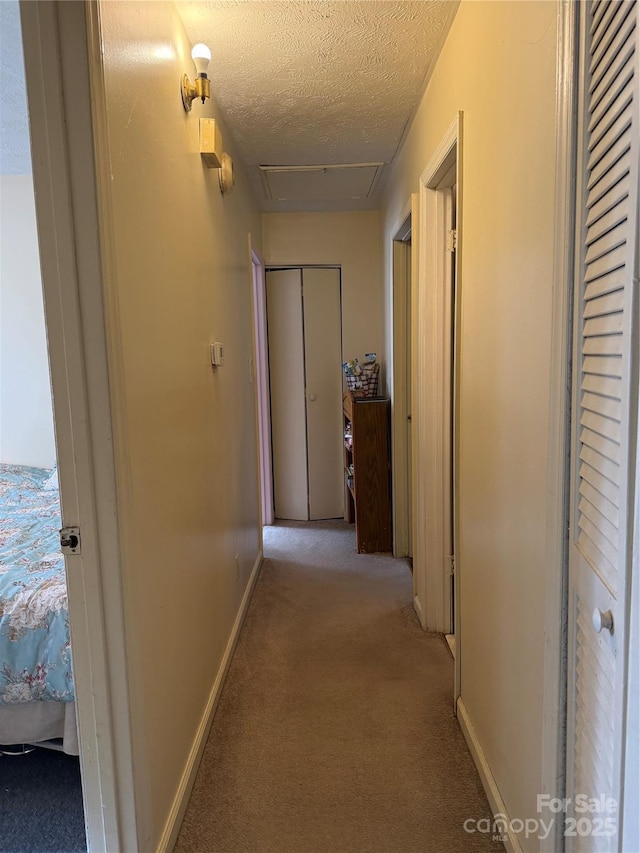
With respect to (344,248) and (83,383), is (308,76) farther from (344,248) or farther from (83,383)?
(344,248)

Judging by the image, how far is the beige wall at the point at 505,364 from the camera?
1.16m

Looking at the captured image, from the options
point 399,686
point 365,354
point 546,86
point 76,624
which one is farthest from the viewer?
point 365,354

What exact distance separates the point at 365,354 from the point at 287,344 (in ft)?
1.98

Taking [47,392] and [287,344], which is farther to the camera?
[287,344]

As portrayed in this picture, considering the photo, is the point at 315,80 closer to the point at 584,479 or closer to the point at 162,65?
the point at 162,65

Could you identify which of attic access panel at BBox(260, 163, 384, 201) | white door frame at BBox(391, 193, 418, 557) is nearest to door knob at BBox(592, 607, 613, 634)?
white door frame at BBox(391, 193, 418, 557)

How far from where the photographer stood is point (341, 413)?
14.5ft

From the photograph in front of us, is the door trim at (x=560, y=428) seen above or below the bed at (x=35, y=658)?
above

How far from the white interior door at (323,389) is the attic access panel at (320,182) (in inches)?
24.5

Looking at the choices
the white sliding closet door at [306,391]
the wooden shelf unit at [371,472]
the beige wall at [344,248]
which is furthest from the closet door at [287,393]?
the wooden shelf unit at [371,472]

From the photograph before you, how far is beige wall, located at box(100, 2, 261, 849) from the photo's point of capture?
1.24 meters

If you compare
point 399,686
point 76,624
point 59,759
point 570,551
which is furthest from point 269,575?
point 570,551

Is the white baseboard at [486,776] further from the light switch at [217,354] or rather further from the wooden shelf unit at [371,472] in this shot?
the wooden shelf unit at [371,472]

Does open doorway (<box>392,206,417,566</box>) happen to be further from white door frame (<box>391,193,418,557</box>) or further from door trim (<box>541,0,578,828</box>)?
door trim (<box>541,0,578,828</box>)
